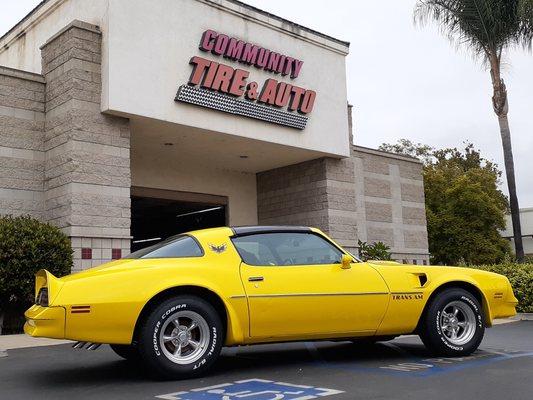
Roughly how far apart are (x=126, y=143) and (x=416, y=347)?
788 centimetres

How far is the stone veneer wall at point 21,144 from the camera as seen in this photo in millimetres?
12570

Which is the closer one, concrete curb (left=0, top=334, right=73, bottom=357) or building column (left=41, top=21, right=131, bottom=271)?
concrete curb (left=0, top=334, right=73, bottom=357)

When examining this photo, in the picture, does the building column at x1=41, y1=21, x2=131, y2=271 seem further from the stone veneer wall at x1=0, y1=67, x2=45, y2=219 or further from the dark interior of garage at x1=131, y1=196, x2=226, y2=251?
the dark interior of garage at x1=131, y1=196, x2=226, y2=251

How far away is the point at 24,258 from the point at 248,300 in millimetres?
6297

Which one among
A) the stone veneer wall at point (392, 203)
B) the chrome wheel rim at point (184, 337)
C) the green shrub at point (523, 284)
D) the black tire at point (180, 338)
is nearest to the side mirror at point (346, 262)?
the black tire at point (180, 338)

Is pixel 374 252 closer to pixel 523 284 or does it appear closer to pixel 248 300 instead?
pixel 523 284

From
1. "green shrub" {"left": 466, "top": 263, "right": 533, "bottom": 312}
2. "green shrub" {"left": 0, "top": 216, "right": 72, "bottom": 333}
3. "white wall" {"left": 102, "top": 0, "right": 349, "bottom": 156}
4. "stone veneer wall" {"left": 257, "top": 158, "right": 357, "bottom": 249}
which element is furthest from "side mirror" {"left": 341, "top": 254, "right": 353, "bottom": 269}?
"stone veneer wall" {"left": 257, "top": 158, "right": 357, "bottom": 249}

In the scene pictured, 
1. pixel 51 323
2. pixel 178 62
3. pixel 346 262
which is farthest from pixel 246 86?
pixel 51 323

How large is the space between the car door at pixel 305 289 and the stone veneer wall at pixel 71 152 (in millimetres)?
6827

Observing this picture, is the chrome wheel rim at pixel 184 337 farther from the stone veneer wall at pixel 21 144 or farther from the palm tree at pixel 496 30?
the palm tree at pixel 496 30

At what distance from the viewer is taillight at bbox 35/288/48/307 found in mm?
5473

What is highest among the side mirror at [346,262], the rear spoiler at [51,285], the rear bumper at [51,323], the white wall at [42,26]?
the white wall at [42,26]

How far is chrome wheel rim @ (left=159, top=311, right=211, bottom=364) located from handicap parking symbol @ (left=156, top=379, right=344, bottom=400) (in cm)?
46

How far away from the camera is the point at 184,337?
5.58m
